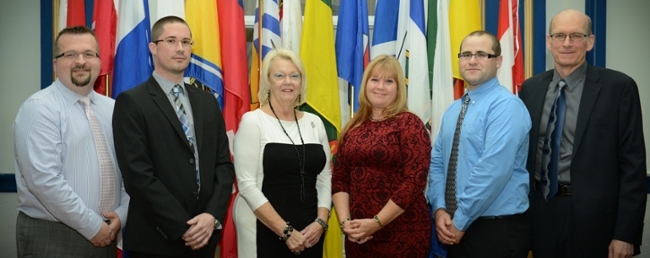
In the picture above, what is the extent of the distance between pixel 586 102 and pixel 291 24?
1.90 meters

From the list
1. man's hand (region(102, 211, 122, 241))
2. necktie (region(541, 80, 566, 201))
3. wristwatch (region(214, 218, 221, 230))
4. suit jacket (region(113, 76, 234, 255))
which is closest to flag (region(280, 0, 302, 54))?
suit jacket (region(113, 76, 234, 255))

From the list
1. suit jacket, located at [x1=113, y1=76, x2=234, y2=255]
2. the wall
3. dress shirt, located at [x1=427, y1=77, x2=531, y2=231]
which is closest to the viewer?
suit jacket, located at [x1=113, y1=76, x2=234, y2=255]

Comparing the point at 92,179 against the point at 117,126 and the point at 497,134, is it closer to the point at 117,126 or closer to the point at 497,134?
the point at 117,126

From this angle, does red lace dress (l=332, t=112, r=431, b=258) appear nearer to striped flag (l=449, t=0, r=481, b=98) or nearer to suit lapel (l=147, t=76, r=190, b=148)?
suit lapel (l=147, t=76, r=190, b=148)

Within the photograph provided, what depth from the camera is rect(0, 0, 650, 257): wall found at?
348 centimetres

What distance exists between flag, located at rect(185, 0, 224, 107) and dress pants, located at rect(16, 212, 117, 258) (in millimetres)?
1290

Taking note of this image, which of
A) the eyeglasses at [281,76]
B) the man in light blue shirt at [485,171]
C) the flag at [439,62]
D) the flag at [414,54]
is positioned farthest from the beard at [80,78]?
the flag at [439,62]

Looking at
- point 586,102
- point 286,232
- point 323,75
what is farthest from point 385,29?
point 286,232

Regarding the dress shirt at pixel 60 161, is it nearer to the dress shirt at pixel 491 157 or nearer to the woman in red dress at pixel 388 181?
the woman in red dress at pixel 388 181

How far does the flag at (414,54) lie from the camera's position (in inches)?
130

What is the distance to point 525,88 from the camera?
8.73 feet

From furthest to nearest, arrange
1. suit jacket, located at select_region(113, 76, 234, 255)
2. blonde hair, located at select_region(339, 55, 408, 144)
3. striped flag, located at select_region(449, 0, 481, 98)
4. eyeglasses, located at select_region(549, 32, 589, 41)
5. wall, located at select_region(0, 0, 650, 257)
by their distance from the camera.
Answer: wall, located at select_region(0, 0, 650, 257)
striped flag, located at select_region(449, 0, 481, 98)
blonde hair, located at select_region(339, 55, 408, 144)
eyeglasses, located at select_region(549, 32, 589, 41)
suit jacket, located at select_region(113, 76, 234, 255)

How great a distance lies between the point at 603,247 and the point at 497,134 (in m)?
0.76

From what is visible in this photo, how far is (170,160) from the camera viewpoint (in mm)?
2201
